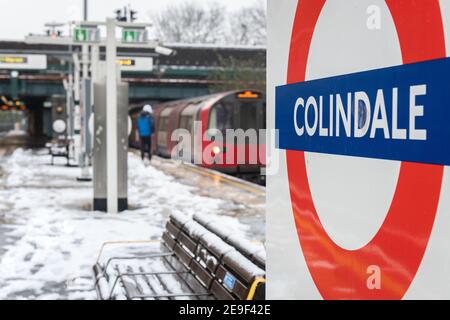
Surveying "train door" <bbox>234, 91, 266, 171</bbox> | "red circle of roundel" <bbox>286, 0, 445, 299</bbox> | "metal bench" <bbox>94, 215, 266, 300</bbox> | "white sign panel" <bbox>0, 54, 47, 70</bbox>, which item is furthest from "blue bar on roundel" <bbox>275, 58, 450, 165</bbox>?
"train door" <bbox>234, 91, 266, 171</bbox>

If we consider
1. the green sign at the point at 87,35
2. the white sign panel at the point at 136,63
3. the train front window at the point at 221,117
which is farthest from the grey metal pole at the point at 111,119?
the train front window at the point at 221,117

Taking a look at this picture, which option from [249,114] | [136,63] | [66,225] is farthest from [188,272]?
[249,114]

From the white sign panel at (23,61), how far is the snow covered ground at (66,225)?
2.56 metres

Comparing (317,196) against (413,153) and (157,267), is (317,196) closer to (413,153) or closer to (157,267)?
(413,153)

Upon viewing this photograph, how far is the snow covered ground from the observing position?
6.57 m

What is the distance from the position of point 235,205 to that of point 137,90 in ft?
120

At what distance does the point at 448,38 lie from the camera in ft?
2.92

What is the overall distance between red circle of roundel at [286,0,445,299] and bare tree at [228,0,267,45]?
173 feet

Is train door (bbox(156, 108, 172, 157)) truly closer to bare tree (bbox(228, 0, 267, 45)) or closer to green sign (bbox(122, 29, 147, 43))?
green sign (bbox(122, 29, 147, 43))

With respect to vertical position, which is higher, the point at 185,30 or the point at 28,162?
the point at 185,30

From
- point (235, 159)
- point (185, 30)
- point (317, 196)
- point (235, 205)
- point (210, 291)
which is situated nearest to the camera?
point (317, 196)

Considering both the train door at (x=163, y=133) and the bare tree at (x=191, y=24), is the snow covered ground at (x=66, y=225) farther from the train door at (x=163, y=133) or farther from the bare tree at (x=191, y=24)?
the bare tree at (x=191, y=24)

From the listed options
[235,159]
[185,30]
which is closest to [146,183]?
[235,159]

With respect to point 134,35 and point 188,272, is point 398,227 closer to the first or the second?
point 188,272
